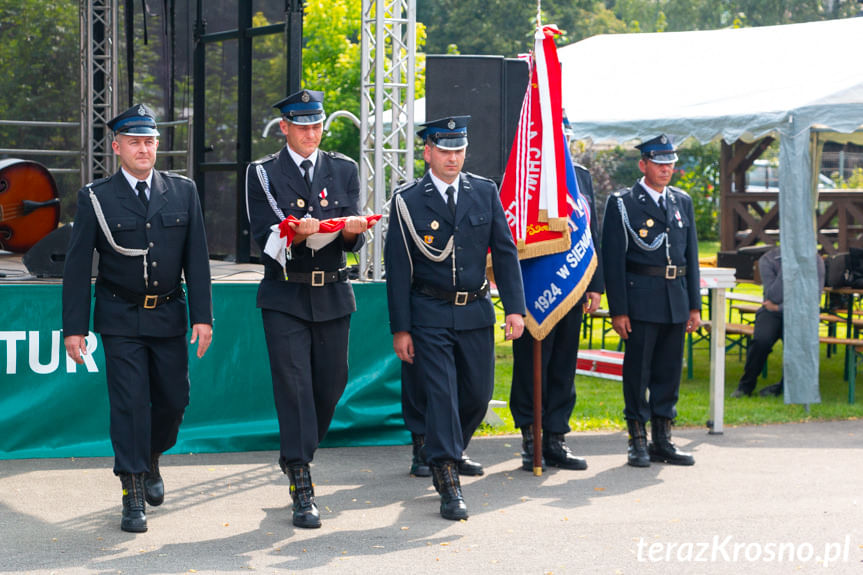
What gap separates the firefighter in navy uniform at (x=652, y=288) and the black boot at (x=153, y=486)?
286 centimetres

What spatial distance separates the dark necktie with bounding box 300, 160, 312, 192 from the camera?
562cm

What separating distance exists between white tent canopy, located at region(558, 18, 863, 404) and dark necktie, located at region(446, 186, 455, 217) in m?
4.17

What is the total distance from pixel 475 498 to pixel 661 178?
233cm

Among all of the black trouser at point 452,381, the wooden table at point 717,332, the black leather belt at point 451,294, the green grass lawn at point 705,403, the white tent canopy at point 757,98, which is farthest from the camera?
the white tent canopy at point 757,98

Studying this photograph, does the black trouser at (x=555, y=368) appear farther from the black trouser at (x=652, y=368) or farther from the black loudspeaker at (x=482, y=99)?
the black loudspeaker at (x=482, y=99)

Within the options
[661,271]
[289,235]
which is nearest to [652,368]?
[661,271]

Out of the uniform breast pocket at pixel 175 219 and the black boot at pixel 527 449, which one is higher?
the uniform breast pocket at pixel 175 219

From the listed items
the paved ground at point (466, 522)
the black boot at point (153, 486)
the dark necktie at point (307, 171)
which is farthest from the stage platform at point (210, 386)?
the dark necktie at point (307, 171)

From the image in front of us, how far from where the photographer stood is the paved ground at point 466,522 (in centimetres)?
491

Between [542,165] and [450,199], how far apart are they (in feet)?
3.23

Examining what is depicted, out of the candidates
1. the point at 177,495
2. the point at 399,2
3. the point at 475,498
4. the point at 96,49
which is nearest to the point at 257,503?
the point at 177,495

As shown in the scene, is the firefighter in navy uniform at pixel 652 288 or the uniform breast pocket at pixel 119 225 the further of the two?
the firefighter in navy uniform at pixel 652 288

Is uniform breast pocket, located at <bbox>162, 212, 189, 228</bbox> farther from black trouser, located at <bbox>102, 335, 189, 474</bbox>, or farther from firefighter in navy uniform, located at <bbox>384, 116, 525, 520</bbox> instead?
firefighter in navy uniform, located at <bbox>384, 116, 525, 520</bbox>

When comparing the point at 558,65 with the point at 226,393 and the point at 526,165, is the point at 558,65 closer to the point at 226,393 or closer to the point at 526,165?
the point at 526,165
